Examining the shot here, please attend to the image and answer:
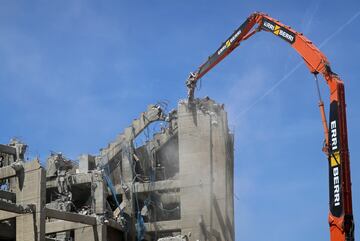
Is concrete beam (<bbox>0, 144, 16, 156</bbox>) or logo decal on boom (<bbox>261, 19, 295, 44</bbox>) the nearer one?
logo decal on boom (<bbox>261, 19, 295, 44</bbox>)

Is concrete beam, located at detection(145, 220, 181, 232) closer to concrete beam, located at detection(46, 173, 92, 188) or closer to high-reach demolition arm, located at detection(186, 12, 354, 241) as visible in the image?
concrete beam, located at detection(46, 173, 92, 188)

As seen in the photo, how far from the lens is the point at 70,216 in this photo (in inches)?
1613

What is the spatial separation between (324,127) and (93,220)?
2101cm

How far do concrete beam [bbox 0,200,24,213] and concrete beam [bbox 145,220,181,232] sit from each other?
382 inches

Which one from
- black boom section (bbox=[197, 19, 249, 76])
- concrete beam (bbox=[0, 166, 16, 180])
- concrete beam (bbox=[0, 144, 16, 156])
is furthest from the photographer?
concrete beam (bbox=[0, 144, 16, 156])

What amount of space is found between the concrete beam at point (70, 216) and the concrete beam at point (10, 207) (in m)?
1.44

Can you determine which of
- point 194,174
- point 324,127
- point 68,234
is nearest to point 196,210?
point 194,174

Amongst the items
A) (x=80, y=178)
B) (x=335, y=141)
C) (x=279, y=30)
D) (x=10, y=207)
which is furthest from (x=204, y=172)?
(x=335, y=141)

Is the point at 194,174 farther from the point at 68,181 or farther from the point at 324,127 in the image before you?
the point at 324,127

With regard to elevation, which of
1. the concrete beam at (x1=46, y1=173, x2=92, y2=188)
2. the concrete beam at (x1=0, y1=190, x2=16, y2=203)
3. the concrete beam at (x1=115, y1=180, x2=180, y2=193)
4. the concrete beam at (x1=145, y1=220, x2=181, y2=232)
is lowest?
the concrete beam at (x1=145, y1=220, x2=181, y2=232)

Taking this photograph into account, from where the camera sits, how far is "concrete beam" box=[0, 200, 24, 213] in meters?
37.7

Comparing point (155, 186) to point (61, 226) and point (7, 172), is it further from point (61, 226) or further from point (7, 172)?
point (7, 172)

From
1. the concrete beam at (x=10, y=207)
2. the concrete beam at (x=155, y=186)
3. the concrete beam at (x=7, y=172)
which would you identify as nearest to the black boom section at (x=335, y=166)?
the concrete beam at (x=10, y=207)

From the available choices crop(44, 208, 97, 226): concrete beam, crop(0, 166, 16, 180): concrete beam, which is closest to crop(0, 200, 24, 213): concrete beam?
crop(44, 208, 97, 226): concrete beam
